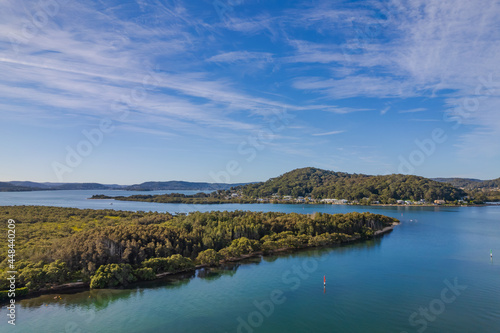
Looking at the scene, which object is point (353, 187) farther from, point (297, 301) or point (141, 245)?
point (297, 301)

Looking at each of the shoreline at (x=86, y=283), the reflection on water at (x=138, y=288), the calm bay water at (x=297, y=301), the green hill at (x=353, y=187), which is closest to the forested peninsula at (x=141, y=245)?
the shoreline at (x=86, y=283)

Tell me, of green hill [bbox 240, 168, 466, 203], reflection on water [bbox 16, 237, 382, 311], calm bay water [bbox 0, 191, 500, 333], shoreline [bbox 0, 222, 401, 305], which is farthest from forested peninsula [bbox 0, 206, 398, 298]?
green hill [bbox 240, 168, 466, 203]

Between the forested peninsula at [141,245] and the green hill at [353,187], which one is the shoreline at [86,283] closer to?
the forested peninsula at [141,245]

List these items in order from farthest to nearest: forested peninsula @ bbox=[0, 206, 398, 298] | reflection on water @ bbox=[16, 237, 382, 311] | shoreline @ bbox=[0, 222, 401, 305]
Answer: forested peninsula @ bbox=[0, 206, 398, 298], shoreline @ bbox=[0, 222, 401, 305], reflection on water @ bbox=[16, 237, 382, 311]

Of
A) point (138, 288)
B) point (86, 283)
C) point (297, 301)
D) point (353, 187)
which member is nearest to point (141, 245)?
point (138, 288)

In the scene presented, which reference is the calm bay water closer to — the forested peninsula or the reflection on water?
the reflection on water

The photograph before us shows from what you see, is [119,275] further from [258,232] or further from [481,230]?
[481,230]
